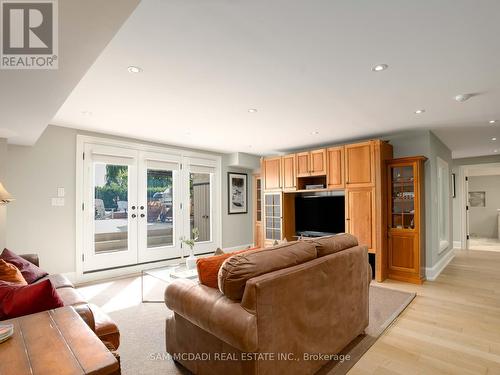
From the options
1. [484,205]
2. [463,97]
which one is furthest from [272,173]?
[484,205]

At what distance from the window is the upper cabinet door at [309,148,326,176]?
2.01 m

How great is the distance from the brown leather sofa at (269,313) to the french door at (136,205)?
2987 millimetres

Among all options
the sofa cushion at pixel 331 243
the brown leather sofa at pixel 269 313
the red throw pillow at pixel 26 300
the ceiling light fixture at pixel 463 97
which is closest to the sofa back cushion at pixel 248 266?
the brown leather sofa at pixel 269 313

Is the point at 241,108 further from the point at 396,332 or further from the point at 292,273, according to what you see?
the point at 396,332

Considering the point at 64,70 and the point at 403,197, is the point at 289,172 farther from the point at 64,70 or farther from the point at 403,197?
the point at 64,70

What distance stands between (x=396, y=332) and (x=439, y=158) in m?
3.62

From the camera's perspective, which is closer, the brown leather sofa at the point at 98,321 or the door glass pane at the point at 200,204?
the brown leather sofa at the point at 98,321

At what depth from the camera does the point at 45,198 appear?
3.94 metres

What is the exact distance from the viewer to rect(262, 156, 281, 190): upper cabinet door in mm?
5707

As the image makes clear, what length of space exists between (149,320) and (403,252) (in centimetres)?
381

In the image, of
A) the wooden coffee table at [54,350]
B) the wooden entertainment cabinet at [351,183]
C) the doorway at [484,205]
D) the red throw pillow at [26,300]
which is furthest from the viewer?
the doorway at [484,205]

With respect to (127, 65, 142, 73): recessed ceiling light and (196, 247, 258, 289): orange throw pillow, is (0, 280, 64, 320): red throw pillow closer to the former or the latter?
(196, 247, 258, 289): orange throw pillow

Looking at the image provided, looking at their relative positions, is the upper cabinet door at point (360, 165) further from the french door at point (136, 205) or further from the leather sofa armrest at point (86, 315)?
the leather sofa armrest at point (86, 315)

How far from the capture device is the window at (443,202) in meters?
4.96
